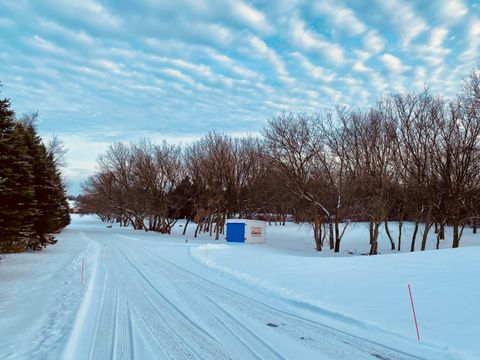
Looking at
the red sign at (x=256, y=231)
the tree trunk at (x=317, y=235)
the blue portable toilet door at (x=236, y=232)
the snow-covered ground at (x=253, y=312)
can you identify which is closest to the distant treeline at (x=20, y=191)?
the snow-covered ground at (x=253, y=312)

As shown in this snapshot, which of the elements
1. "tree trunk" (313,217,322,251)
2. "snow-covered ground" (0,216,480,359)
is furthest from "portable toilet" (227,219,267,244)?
"snow-covered ground" (0,216,480,359)

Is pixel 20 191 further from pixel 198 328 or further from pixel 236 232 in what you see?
pixel 236 232

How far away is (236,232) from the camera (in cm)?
3853

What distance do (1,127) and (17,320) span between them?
7591mm

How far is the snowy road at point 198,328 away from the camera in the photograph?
627cm

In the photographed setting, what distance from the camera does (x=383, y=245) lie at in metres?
46.9

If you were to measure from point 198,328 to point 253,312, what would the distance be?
1848mm

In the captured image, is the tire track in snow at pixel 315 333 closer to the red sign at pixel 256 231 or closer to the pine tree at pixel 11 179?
the pine tree at pixel 11 179

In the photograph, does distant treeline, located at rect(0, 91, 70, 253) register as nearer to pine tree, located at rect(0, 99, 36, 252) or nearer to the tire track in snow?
pine tree, located at rect(0, 99, 36, 252)

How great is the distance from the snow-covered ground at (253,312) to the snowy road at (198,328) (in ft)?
0.08

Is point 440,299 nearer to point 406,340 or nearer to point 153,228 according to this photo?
point 406,340

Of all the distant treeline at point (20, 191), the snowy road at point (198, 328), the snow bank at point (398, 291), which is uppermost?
the distant treeline at point (20, 191)

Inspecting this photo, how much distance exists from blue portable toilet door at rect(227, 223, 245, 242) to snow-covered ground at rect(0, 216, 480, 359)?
22.7m

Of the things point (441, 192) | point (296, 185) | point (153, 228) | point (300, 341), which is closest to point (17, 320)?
point (300, 341)
